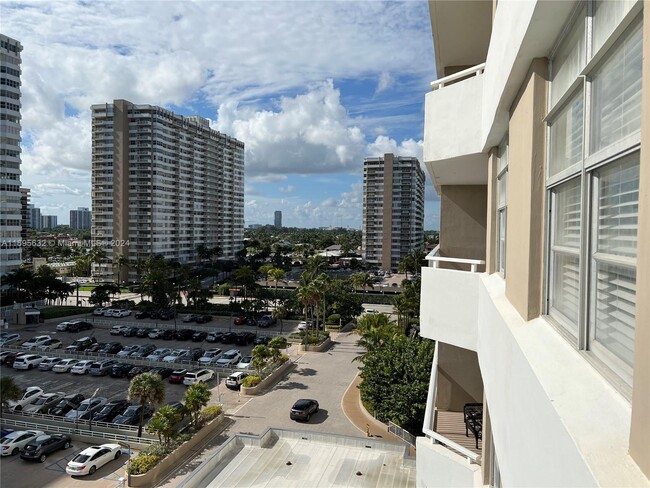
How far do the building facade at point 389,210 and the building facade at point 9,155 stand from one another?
6625cm

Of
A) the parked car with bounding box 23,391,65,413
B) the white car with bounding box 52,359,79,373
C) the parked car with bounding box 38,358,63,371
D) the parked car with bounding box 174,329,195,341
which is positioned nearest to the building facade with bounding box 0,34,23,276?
the parked car with bounding box 174,329,195,341

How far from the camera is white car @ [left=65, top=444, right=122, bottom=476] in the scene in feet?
59.0

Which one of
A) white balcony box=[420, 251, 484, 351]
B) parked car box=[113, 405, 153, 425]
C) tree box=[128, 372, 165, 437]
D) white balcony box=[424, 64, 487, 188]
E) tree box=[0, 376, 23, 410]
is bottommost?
parked car box=[113, 405, 153, 425]

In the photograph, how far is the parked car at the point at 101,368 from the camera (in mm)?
30734

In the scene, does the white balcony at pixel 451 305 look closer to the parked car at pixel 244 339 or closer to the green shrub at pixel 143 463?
the green shrub at pixel 143 463

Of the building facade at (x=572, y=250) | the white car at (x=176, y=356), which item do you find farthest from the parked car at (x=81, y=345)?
the building facade at (x=572, y=250)

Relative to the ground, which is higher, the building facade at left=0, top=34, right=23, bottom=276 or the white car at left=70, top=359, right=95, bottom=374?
the building facade at left=0, top=34, right=23, bottom=276

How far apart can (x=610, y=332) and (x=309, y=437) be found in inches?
714

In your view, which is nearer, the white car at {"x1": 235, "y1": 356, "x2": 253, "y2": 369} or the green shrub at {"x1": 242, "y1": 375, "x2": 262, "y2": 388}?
the green shrub at {"x1": 242, "y1": 375, "x2": 262, "y2": 388}

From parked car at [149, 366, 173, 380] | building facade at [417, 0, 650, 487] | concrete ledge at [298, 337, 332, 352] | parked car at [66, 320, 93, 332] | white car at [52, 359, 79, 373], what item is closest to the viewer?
building facade at [417, 0, 650, 487]

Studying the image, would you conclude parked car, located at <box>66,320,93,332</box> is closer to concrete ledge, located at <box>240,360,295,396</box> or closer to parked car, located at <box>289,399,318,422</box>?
concrete ledge, located at <box>240,360,295,396</box>

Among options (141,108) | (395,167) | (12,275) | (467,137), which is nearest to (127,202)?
(141,108)

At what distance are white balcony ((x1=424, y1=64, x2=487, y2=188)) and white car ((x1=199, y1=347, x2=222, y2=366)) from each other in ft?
92.5

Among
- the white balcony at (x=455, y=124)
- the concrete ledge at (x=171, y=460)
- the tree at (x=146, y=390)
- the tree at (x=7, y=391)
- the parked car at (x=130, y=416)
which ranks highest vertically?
the white balcony at (x=455, y=124)
